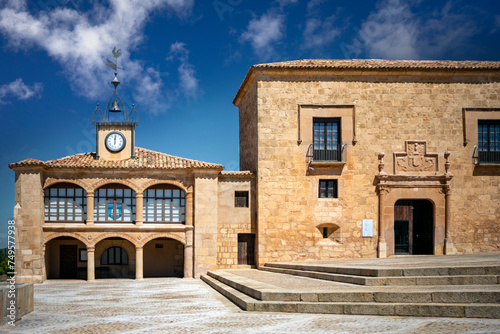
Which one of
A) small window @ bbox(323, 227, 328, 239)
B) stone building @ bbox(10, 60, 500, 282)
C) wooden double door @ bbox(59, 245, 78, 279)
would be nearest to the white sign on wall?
stone building @ bbox(10, 60, 500, 282)

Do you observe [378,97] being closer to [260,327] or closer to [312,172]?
[312,172]

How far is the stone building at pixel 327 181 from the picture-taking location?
22938mm

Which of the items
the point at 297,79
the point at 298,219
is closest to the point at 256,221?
the point at 298,219

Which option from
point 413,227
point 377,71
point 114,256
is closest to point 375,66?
point 377,71

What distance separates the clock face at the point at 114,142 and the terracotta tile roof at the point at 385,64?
7102mm

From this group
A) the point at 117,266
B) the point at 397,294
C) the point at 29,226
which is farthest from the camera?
the point at 117,266

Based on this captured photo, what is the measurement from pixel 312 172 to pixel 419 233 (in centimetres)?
557

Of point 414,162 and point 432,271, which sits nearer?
point 432,271

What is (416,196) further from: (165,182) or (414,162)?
(165,182)

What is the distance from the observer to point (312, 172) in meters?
23.1

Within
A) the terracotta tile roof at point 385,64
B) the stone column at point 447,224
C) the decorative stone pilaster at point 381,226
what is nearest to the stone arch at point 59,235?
the terracotta tile roof at point 385,64

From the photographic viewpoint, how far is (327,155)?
76.2 ft

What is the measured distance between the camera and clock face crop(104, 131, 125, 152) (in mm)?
24594

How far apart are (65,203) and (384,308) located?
16.8 meters
